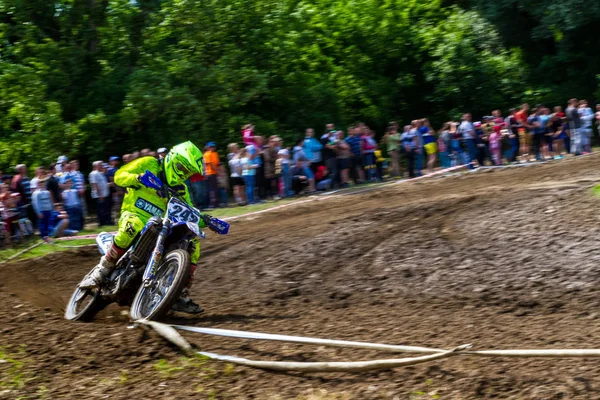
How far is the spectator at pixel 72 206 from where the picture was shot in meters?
16.2

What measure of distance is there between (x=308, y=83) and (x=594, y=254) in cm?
1819

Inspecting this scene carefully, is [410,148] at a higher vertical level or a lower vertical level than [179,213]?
higher

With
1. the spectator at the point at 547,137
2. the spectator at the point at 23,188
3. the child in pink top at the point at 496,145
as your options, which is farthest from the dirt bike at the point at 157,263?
the spectator at the point at 547,137

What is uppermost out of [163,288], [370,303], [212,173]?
[212,173]

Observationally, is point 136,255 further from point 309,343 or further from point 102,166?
point 102,166

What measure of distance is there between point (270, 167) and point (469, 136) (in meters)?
5.49

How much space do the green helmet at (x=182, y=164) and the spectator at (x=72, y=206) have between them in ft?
28.1

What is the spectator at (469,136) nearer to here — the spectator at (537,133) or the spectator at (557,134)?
the spectator at (537,133)

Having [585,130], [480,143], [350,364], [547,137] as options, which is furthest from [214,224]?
[585,130]

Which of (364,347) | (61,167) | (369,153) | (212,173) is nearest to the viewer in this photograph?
(364,347)

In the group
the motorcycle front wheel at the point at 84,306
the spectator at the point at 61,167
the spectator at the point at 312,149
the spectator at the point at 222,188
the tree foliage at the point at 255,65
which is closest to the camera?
the motorcycle front wheel at the point at 84,306

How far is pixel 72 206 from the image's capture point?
16.2 m

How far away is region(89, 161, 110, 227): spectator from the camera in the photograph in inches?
670

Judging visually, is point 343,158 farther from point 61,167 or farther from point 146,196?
point 146,196
